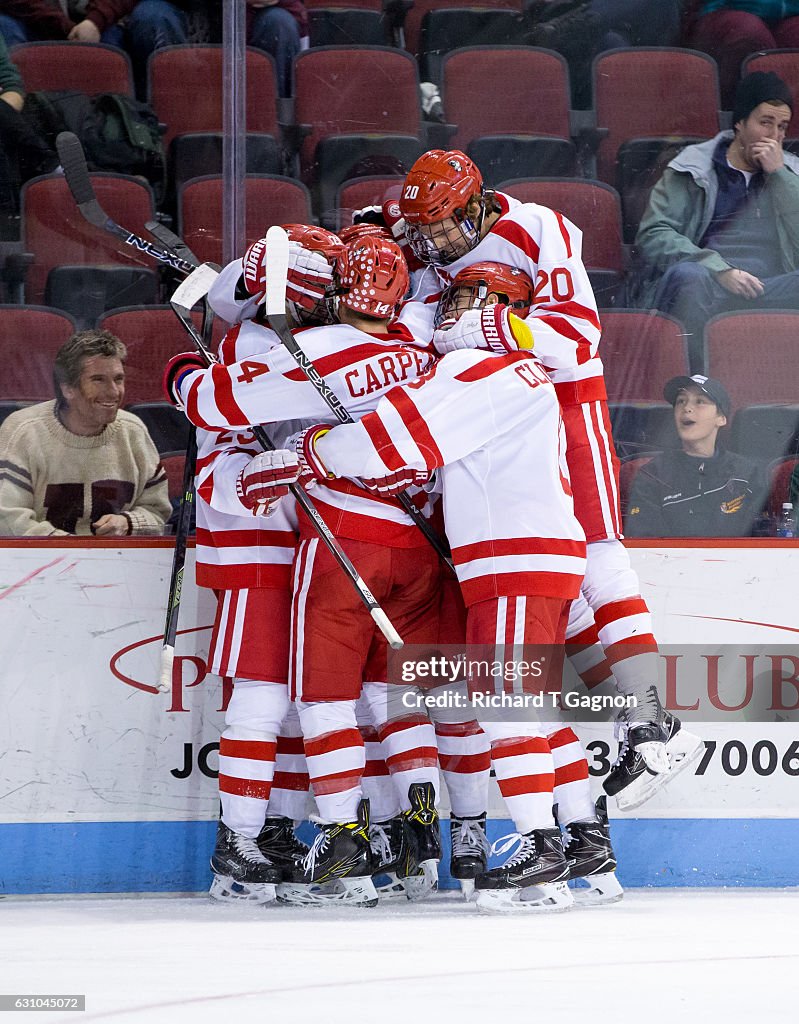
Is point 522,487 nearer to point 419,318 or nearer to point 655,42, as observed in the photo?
point 419,318

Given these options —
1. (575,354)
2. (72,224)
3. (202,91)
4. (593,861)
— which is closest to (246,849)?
(593,861)

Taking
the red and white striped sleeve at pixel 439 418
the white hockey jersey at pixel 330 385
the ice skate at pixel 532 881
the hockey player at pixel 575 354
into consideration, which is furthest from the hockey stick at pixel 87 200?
the ice skate at pixel 532 881

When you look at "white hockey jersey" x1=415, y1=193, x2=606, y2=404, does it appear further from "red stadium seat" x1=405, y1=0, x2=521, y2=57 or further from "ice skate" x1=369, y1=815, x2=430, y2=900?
"ice skate" x1=369, y1=815, x2=430, y2=900

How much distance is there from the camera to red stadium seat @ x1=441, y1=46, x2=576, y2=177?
3297 millimetres

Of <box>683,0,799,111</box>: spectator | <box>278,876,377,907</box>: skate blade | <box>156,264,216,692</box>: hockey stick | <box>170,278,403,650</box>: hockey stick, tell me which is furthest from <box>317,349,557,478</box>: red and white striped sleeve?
<box>683,0,799,111</box>: spectator

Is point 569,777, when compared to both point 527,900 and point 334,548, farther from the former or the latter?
point 334,548

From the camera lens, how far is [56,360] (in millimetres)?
3078

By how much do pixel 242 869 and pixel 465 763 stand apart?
50 centimetres

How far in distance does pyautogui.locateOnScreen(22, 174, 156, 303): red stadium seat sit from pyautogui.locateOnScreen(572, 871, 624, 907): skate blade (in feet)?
5.44

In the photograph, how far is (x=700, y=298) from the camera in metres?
3.22

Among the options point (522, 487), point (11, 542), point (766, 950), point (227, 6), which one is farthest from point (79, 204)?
point (766, 950)

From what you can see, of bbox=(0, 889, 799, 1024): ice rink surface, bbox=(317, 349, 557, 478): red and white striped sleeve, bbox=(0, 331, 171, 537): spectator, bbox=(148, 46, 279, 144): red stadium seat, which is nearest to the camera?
bbox=(0, 889, 799, 1024): ice rink surface

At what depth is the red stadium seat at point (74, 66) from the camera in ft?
10.7

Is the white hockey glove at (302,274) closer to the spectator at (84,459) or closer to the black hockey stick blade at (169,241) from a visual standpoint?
the black hockey stick blade at (169,241)
